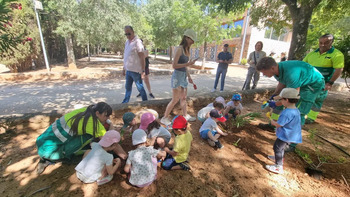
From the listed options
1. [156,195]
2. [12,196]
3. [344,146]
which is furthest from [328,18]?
[12,196]

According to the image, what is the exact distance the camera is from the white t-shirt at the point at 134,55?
365 cm

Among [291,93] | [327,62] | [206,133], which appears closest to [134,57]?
[206,133]

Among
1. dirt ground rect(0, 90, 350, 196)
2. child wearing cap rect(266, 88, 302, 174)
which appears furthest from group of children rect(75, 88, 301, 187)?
dirt ground rect(0, 90, 350, 196)

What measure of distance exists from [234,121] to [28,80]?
9292mm

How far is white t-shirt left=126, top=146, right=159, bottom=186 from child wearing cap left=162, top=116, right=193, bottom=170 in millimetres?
277

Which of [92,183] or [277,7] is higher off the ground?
[277,7]

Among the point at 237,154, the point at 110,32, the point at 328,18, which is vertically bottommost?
the point at 237,154

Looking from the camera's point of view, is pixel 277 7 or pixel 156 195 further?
pixel 277 7

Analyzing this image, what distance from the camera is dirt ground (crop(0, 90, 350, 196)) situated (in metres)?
1.83

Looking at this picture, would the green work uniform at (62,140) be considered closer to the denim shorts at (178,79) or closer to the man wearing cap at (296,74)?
the denim shorts at (178,79)

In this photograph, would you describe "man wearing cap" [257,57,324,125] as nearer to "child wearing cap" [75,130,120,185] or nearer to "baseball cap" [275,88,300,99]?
"baseball cap" [275,88,300,99]

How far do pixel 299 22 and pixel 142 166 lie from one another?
548 cm

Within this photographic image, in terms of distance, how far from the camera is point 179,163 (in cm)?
213

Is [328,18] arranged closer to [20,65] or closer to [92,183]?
[92,183]
